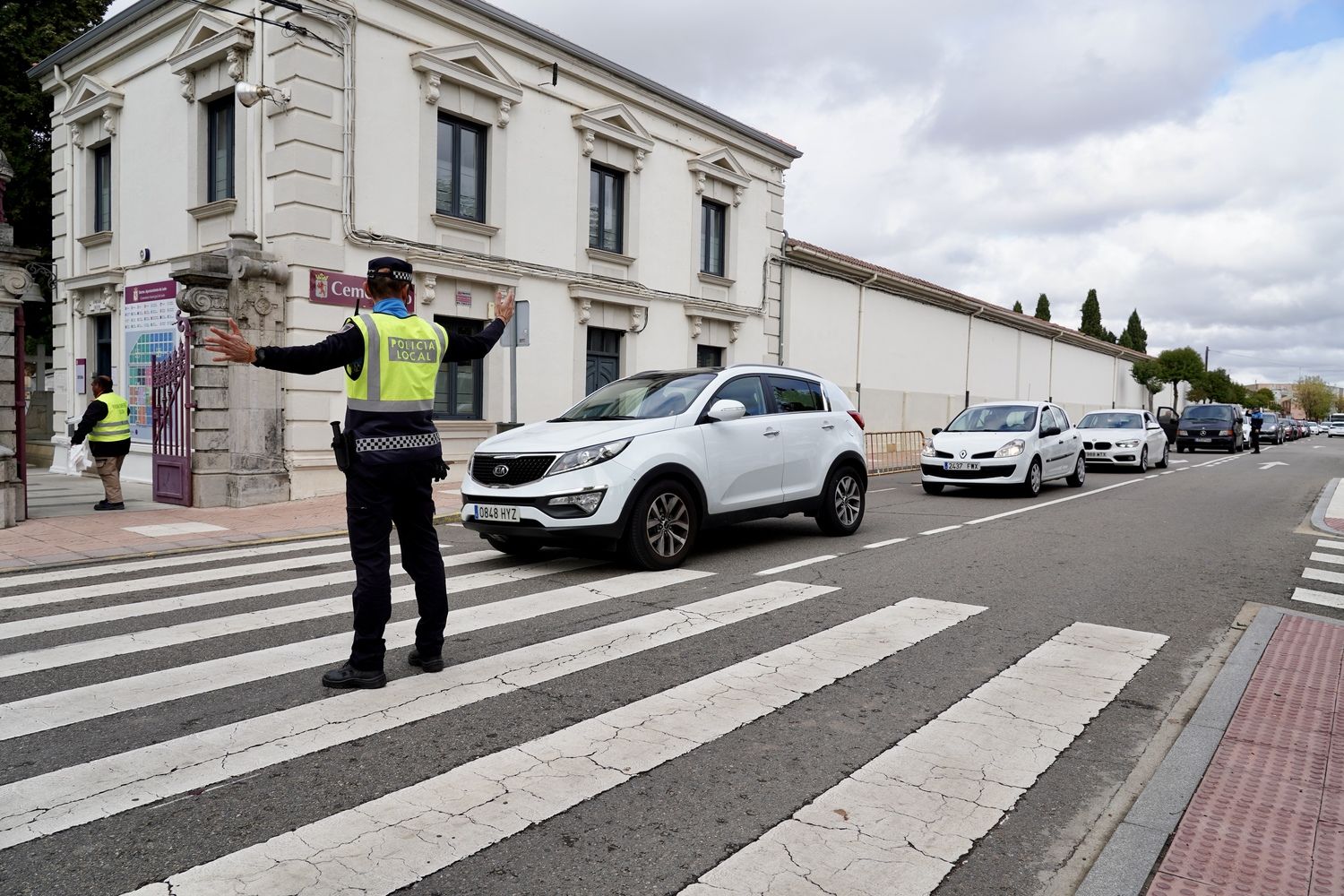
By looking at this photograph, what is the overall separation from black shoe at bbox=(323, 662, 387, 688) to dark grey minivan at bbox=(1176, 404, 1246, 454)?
120 ft

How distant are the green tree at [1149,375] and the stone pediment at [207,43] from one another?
53142mm

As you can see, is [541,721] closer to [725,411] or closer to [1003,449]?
[725,411]

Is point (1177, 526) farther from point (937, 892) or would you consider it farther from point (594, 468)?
point (937, 892)

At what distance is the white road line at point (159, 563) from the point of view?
25.7 feet

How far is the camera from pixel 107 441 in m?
12.5

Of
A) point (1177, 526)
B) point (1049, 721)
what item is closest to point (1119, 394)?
point (1177, 526)

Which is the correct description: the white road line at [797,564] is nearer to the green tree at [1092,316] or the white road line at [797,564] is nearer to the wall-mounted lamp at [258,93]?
the wall-mounted lamp at [258,93]

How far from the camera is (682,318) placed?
20797 millimetres

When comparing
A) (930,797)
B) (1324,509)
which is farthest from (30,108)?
(1324,509)

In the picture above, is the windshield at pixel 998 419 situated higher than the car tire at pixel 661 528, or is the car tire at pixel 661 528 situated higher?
the windshield at pixel 998 419

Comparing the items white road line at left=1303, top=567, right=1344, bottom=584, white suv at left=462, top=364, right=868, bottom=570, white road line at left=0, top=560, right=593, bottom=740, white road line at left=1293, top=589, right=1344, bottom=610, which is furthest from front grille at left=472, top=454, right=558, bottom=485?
white road line at left=1303, top=567, right=1344, bottom=584

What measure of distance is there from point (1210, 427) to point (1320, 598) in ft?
103

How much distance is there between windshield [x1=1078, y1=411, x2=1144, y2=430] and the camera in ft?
75.1

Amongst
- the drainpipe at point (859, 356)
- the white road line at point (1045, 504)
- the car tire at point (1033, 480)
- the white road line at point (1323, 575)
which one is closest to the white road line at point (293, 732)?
the white road line at point (1323, 575)
